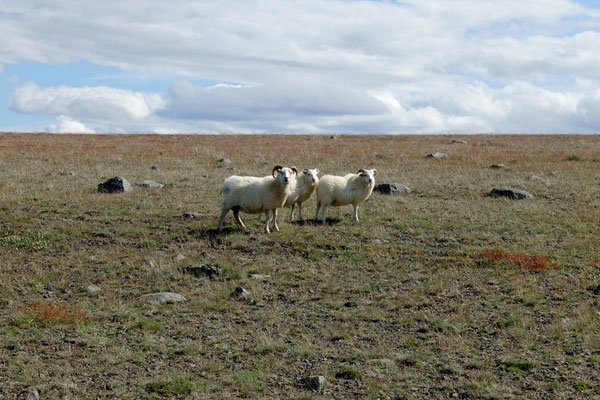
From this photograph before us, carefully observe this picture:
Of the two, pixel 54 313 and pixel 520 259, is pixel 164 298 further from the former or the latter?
pixel 520 259

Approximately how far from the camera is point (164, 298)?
12.3 m

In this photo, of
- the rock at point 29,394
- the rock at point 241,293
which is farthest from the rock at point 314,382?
the rock at point 241,293

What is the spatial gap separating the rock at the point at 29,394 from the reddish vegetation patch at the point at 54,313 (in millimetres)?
2703

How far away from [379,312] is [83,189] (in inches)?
639

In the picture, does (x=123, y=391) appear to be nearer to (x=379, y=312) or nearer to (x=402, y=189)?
(x=379, y=312)

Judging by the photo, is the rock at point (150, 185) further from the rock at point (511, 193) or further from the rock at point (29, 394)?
the rock at point (29, 394)

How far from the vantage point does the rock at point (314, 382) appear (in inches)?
338

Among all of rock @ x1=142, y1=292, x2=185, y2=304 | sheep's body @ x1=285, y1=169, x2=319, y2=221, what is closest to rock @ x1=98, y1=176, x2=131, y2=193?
sheep's body @ x1=285, y1=169, x2=319, y2=221

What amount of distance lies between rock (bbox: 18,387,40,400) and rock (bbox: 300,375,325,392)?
3.53 meters

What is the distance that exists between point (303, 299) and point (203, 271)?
110 inches

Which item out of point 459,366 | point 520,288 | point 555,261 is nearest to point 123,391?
point 459,366

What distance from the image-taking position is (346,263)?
50.2 feet

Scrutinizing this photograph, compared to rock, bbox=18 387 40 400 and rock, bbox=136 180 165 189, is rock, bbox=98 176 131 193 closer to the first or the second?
rock, bbox=136 180 165 189

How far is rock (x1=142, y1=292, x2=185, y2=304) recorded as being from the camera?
1223 cm
